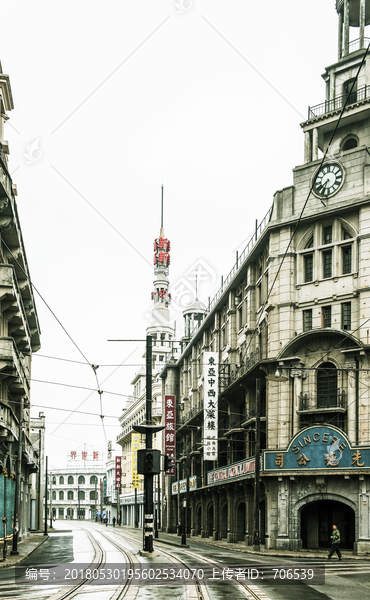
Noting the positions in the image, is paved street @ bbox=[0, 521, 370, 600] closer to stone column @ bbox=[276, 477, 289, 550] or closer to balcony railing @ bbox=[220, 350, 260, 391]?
stone column @ bbox=[276, 477, 289, 550]

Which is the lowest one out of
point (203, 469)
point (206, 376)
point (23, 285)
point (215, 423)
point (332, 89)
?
point (203, 469)

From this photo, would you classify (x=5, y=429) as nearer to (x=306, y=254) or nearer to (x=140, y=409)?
(x=306, y=254)

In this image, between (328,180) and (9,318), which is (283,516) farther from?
(328,180)

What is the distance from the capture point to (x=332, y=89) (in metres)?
50.5

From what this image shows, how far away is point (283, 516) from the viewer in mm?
42500

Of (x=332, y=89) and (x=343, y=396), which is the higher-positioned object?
(x=332, y=89)

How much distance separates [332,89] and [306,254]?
13105 millimetres

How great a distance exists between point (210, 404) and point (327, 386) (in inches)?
606

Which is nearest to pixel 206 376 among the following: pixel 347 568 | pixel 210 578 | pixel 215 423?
pixel 215 423

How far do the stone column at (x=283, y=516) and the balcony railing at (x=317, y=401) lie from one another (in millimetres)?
4386

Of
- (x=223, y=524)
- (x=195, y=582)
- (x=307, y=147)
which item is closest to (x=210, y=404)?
(x=223, y=524)

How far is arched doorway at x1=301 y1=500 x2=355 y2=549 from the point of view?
4153 centimetres

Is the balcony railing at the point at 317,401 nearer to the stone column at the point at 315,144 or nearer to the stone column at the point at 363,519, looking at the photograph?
the stone column at the point at 363,519

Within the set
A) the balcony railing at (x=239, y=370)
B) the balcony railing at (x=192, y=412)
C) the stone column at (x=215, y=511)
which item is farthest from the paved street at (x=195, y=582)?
the balcony railing at (x=192, y=412)
